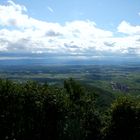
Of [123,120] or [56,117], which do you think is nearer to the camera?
[56,117]

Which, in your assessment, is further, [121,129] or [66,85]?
[66,85]

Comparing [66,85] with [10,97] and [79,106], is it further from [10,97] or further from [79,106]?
[10,97]

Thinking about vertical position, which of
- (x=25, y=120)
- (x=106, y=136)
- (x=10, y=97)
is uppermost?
(x=10, y=97)

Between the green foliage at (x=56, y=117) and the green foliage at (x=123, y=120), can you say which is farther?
the green foliage at (x=123, y=120)

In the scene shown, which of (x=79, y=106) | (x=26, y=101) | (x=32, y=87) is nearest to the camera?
(x=26, y=101)

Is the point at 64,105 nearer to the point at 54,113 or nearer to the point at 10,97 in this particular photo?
the point at 54,113

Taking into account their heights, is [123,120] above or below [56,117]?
below

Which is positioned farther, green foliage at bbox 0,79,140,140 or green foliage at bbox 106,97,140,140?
green foliage at bbox 106,97,140,140

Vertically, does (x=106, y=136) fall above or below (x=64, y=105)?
below

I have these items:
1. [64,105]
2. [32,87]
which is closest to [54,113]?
[64,105]

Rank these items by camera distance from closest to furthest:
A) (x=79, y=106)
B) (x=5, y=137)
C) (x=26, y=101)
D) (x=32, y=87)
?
(x=5, y=137) < (x=26, y=101) < (x=32, y=87) < (x=79, y=106)
